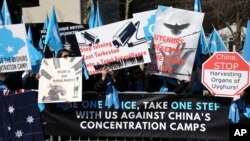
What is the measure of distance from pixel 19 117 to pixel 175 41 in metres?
2.91

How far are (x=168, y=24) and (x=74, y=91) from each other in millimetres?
1943

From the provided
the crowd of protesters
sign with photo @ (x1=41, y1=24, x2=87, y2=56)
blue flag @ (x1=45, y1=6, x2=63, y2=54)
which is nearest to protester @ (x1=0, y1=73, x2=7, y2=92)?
the crowd of protesters

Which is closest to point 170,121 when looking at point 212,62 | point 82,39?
point 212,62

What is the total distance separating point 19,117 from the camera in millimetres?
8906

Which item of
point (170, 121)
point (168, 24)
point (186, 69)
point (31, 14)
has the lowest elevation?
point (31, 14)

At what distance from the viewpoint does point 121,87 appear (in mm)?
9219

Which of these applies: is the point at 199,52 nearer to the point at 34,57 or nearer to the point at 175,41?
the point at 175,41

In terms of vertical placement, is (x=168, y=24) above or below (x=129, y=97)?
above

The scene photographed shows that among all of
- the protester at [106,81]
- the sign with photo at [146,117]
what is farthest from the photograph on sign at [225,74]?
the protester at [106,81]

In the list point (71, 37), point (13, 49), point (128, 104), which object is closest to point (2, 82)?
point (13, 49)

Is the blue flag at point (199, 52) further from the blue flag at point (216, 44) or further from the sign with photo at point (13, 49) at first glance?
the sign with photo at point (13, 49)

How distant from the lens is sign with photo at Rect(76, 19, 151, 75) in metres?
8.93

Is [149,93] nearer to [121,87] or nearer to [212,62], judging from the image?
[121,87]

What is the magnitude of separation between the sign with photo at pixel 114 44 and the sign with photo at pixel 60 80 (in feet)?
1.03
